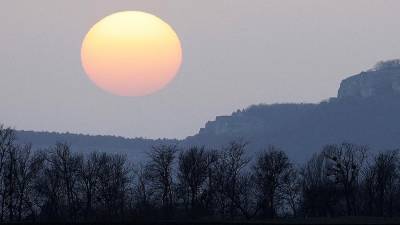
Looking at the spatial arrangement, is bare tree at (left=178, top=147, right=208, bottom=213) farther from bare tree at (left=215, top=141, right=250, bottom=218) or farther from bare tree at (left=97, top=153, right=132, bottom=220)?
bare tree at (left=97, top=153, right=132, bottom=220)

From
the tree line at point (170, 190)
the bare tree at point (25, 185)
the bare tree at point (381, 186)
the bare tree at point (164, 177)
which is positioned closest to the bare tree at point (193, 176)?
the tree line at point (170, 190)

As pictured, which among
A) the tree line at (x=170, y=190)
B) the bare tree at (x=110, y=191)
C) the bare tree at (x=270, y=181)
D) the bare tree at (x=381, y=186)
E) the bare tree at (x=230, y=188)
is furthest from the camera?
the bare tree at (x=381, y=186)

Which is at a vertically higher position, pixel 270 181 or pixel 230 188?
pixel 270 181

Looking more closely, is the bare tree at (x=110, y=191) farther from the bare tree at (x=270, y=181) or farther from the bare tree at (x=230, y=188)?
the bare tree at (x=270, y=181)

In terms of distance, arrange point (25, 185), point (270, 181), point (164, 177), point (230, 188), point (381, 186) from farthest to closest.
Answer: point (230, 188) → point (381, 186) → point (164, 177) → point (270, 181) → point (25, 185)

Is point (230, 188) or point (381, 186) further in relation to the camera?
point (230, 188)

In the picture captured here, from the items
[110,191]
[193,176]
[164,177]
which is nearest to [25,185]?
[110,191]

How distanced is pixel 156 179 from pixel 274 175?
16.2 m

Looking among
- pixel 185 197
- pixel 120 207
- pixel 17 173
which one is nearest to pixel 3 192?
pixel 17 173

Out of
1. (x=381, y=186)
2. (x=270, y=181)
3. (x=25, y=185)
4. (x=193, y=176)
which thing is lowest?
(x=381, y=186)

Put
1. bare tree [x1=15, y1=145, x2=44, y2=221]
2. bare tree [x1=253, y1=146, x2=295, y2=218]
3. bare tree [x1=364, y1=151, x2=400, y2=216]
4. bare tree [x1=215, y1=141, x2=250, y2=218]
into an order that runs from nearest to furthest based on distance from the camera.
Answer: bare tree [x1=15, y1=145, x2=44, y2=221], bare tree [x1=253, y1=146, x2=295, y2=218], bare tree [x1=215, y1=141, x2=250, y2=218], bare tree [x1=364, y1=151, x2=400, y2=216]

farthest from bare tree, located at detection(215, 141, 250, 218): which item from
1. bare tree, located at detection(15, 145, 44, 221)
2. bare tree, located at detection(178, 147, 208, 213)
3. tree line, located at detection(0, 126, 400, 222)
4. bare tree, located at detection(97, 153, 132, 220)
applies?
bare tree, located at detection(15, 145, 44, 221)

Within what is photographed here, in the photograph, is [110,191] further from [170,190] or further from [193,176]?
[193,176]

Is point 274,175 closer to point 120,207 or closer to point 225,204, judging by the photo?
point 225,204
